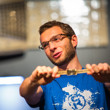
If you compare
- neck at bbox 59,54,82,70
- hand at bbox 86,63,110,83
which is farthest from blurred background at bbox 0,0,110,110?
hand at bbox 86,63,110,83

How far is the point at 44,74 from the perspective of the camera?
0.41m

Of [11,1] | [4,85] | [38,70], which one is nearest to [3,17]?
[11,1]

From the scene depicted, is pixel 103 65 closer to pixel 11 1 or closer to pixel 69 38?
pixel 69 38

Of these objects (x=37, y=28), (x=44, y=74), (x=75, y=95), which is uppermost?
(x=37, y=28)

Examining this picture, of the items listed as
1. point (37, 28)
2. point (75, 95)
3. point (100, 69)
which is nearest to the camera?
point (100, 69)

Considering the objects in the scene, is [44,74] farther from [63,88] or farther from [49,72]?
[63,88]

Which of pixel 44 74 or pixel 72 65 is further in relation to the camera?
pixel 72 65

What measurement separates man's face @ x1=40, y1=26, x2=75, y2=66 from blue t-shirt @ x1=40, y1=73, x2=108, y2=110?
0.07 meters

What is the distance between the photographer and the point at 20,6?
3.46 feet

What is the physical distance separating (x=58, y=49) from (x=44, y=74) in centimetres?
20

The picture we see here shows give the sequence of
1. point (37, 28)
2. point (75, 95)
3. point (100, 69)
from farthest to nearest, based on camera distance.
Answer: point (37, 28) → point (75, 95) → point (100, 69)

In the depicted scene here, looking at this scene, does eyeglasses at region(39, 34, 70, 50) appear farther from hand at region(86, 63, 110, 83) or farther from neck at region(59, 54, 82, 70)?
hand at region(86, 63, 110, 83)

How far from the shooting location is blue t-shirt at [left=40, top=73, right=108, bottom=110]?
1.78ft

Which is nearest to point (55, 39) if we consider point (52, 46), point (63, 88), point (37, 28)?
point (52, 46)
